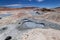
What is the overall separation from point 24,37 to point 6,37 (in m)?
1.96

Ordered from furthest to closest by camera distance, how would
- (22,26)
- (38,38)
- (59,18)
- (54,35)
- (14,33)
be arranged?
(59,18) < (22,26) < (14,33) < (54,35) < (38,38)

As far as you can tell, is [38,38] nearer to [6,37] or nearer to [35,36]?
[35,36]

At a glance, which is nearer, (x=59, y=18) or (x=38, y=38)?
(x=38, y=38)

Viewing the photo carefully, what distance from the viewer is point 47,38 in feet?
33.4

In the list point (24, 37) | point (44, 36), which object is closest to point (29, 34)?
point (24, 37)

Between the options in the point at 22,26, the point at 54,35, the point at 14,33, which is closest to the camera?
the point at 54,35

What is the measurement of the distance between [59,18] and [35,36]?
35.7 feet

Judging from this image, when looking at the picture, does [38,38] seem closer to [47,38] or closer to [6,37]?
[47,38]

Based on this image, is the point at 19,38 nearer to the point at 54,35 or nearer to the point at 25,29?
the point at 25,29

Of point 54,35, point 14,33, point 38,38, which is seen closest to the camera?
point 38,38

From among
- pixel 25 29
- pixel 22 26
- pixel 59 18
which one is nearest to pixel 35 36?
pixel 25 29

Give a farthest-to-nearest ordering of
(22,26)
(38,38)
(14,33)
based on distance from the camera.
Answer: (22,26) < (14,33) < (38,38)

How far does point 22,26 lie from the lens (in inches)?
524

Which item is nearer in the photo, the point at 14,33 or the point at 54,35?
the point at 54,35
